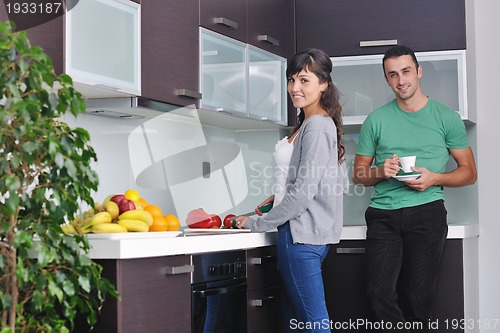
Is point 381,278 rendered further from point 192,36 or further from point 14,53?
point 14,53

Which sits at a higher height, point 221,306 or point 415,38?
point 415,38

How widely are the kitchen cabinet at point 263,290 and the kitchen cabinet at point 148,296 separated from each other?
1.66 feet

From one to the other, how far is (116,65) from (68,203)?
35.6 inches

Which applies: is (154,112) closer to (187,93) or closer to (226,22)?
(187,93)

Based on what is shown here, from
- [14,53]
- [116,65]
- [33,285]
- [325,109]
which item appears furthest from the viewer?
[325,109]

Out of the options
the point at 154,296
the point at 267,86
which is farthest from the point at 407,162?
the point at 154,296

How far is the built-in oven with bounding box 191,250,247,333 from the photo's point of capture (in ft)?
9.63

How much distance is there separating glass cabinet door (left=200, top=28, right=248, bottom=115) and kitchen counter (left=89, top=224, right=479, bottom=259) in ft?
2.05

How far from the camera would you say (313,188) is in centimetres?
312

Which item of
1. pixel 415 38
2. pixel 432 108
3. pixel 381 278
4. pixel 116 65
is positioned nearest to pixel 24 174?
pixel 116 65

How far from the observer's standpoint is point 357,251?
3.93 metres

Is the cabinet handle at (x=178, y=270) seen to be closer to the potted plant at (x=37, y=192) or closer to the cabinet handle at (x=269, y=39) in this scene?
the potted plant at (x=37, y=192)

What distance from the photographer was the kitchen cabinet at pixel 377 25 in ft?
13.6

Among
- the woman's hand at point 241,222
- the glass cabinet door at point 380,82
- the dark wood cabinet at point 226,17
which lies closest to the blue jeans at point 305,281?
the woman's hand at point 241,222
